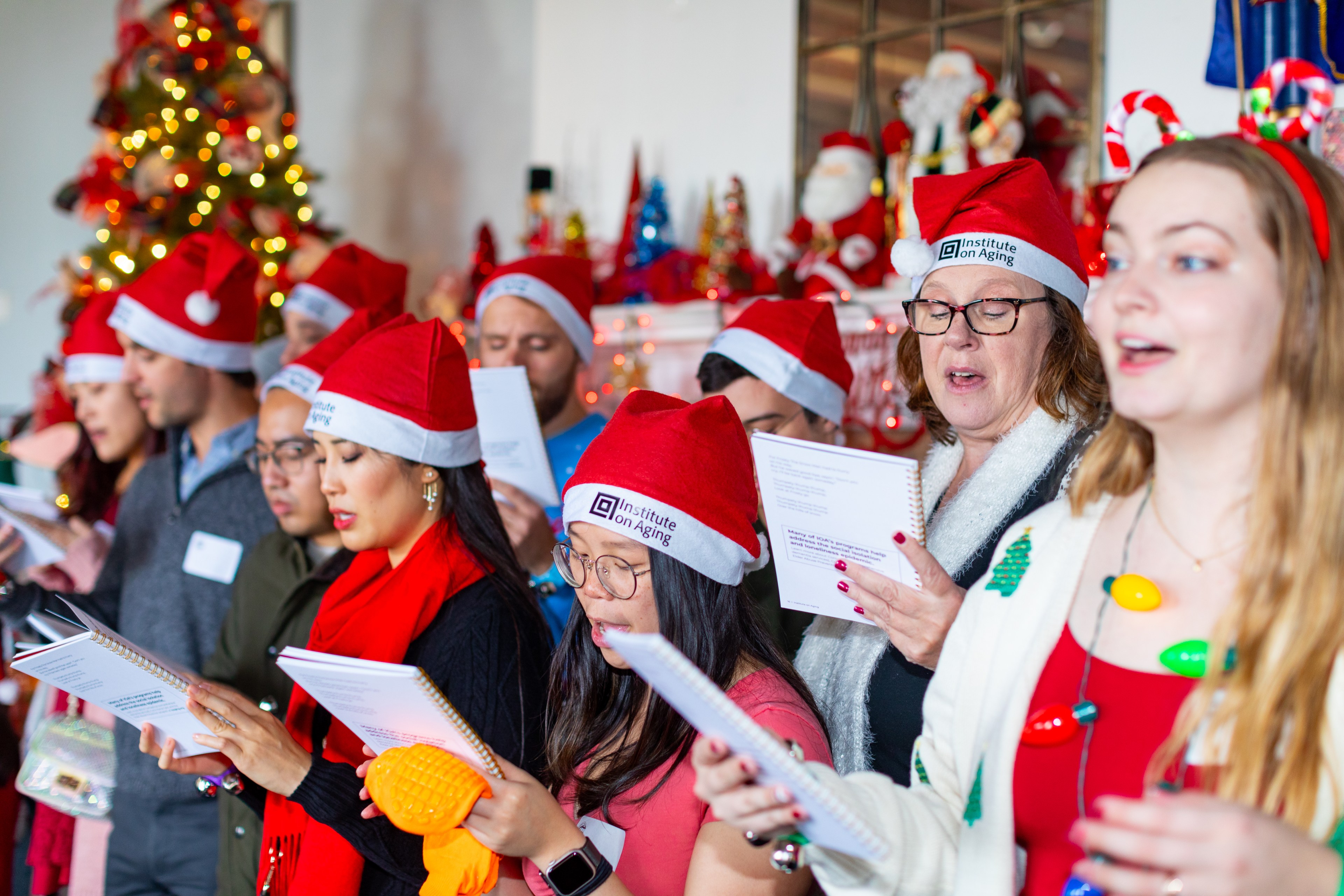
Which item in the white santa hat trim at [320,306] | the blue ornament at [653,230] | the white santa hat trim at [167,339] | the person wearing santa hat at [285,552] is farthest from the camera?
the blue ornament at [653,230]

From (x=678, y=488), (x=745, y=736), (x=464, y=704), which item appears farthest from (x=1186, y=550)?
(x=464, y=704)

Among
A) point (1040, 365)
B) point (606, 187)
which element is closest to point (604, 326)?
point (606, 187)

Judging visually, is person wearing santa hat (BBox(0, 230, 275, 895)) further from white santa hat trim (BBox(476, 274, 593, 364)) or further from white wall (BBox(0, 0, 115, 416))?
white wall (BBox(0, 0, 115, 416))

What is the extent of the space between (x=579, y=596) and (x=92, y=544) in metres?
2.21

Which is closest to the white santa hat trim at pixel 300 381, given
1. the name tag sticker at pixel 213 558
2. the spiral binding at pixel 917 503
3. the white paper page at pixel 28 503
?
the name tag sticker at pixel 213 558

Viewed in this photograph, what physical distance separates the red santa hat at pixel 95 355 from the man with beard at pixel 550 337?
1.08 metres

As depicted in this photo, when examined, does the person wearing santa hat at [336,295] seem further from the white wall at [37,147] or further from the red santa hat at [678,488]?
the white wall at [37,147]

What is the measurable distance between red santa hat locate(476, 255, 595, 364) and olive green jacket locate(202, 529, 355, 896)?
0.94 m

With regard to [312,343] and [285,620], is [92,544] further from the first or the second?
[285,620]

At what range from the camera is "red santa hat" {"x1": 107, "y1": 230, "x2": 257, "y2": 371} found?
3.13 metres

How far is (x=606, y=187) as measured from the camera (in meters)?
5.20

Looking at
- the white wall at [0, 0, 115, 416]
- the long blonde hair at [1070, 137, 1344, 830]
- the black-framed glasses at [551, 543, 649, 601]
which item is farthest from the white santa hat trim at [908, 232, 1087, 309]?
the white wall at [0, 0, 115, 416]

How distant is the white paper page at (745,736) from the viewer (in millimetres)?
996

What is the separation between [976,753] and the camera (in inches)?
47.6
